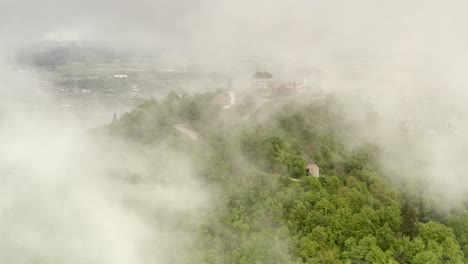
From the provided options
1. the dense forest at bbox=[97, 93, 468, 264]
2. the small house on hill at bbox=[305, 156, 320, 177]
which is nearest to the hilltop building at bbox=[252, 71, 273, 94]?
the dense forest at bbox=[97, 93, 468, 264]

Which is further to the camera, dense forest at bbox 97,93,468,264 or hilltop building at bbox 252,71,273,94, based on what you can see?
hilltop building at bbox 252,71,273,94

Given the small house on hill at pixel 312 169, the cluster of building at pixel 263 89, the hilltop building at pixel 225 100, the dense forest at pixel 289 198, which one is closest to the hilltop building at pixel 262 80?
the cluster of building at pixel 263 89

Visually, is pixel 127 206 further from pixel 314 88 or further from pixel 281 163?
pixel 314 88

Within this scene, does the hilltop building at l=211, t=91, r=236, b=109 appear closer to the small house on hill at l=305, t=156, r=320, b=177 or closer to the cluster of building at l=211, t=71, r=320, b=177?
the cluster of building at l=211, t=71, r=320, b=177

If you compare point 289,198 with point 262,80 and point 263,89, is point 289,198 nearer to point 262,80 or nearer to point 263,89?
point 263,89

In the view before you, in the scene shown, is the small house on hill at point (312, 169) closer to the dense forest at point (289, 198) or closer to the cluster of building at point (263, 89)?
the dense forest at point (289, 198)

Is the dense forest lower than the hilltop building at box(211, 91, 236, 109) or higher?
lower

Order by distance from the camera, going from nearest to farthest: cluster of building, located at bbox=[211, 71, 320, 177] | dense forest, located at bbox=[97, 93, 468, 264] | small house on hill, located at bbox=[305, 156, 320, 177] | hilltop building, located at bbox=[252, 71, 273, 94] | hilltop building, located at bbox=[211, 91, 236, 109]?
dense forest, located at bbox=[97, 93, 468, 264]
small house on hill, located at bbox=[305, 156, 320, 177]
hilltop building, located at bbox=[211, 91, 236, 109]
cluster of building, located at bbox=[211, 71, 320, 177]
hilltop building, located at bbox=[252, 71, 273, 94]

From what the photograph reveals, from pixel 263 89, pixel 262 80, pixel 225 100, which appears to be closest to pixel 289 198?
pixel 225 100

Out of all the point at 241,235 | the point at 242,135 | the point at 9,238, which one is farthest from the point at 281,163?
the point at 9,238
